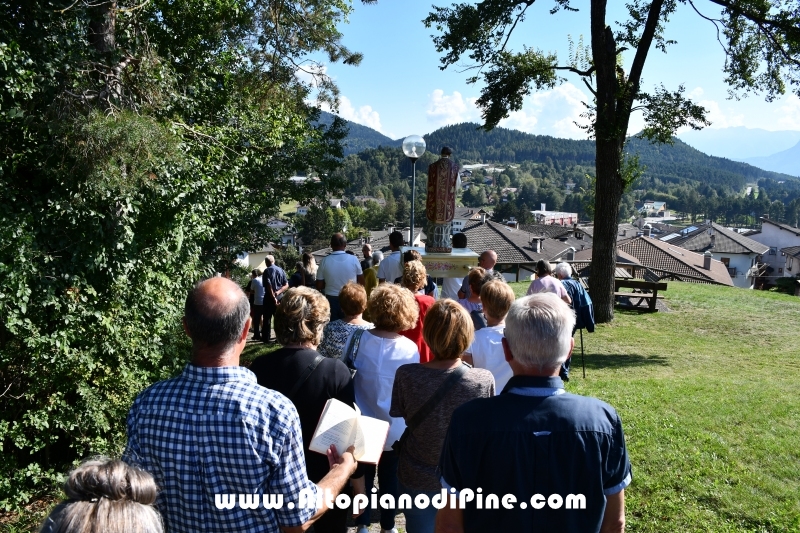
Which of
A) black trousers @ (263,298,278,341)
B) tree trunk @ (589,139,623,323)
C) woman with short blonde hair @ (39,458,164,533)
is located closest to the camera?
woman with short blonde hair @ (39,458,164,533)

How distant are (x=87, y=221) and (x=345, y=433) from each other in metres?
3.50

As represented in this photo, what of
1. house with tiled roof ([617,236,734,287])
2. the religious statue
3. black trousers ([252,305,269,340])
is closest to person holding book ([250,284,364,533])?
the religious statue

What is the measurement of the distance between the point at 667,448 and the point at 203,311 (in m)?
4.63

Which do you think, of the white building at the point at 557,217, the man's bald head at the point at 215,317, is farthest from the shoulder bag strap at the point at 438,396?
the white building at the point at 557,217

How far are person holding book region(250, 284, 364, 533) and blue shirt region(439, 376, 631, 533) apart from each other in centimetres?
116

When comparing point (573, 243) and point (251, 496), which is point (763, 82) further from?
point (573, 243)

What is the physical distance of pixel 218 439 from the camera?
2037mm

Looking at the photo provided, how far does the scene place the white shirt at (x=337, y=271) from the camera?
308 inches

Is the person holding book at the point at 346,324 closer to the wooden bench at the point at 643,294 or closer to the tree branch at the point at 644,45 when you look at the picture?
the tree branch at the point at 644,45

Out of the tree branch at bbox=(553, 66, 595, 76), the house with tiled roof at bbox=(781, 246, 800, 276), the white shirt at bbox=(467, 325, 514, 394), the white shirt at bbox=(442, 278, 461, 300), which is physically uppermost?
the tree branch at bbox=(553, 66, 595, 76)

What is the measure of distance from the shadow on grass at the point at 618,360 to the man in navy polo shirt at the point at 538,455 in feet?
25.6

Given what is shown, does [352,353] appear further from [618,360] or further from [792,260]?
[792,260]

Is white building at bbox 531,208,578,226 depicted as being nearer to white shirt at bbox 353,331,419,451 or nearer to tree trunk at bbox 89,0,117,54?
tree trunk at bbox 89,0,117,54

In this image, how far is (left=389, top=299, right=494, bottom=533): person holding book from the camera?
3.06m
